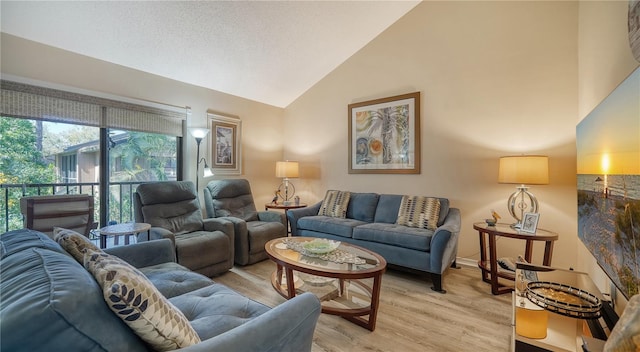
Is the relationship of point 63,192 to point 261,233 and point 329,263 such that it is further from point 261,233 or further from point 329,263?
point 329,263

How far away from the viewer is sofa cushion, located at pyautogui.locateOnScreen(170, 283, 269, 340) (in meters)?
1.17

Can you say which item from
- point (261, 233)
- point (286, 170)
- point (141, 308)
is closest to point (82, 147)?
point (261, 233)

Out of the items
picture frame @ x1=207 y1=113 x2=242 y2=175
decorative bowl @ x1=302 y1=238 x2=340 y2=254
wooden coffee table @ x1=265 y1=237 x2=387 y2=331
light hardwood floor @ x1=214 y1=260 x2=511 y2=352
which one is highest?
picture frame @ x1=207 y1=113 x2=242 y2=175

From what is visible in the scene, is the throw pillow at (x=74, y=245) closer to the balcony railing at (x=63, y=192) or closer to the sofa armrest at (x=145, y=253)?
the sofa armrest at (x=145, y=253)

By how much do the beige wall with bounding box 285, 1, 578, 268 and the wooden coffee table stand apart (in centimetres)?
172

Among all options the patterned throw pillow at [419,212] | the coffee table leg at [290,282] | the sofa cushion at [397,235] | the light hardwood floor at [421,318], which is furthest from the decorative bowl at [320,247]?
the patterned throw pillow at [419,212]

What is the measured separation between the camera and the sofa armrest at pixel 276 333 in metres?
0.80

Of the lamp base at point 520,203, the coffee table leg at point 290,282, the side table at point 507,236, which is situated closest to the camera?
the coffee table leg at point 290,282

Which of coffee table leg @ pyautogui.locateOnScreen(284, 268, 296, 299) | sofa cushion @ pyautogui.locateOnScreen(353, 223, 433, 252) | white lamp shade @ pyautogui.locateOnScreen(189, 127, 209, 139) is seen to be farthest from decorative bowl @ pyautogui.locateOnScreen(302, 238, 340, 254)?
white lamp shade @ pyautogui.locateOnScreen(189, 127, 209, 139)

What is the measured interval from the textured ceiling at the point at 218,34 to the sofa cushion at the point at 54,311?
2640mm

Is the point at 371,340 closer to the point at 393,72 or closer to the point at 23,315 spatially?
the point at 23,315

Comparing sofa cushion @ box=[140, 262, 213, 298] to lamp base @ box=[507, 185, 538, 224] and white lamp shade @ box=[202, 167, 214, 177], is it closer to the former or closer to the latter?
white lamp shade @ box=[202, 167, 214, 177]

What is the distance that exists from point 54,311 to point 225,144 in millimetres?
3737

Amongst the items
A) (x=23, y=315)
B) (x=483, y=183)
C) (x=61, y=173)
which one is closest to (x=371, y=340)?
(x=23, y=315)
